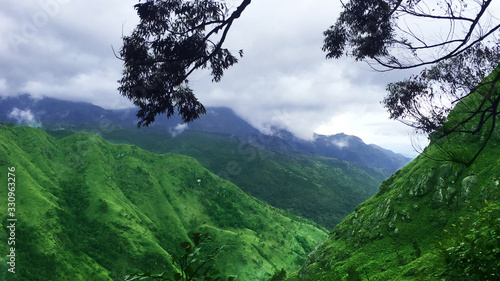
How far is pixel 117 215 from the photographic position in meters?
110

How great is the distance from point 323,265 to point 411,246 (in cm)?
1272

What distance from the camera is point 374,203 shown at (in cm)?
3512

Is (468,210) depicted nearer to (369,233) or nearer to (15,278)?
(369,233)

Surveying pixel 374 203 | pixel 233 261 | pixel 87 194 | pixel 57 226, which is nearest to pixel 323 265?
pixel 374 203

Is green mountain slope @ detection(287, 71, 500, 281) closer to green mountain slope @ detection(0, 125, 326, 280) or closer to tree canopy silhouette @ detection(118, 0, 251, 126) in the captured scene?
tree canopy silhouette @ detection(118, 0, 251, 126)
